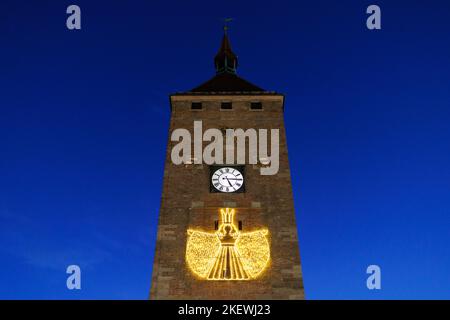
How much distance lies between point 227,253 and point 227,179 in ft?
11.2

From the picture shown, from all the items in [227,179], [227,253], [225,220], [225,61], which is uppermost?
[225,61]

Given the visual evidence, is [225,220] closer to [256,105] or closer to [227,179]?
[227,179]

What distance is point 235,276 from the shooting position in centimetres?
2319

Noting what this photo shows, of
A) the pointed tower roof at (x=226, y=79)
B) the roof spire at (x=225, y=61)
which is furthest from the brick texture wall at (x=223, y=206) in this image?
the roof spire at (x=225, y=61)

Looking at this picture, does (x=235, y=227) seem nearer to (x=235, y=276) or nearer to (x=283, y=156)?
(x=235, y=276)

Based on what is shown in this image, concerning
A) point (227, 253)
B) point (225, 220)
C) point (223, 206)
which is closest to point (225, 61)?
point (223, 206)

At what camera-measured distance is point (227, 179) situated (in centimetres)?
2577

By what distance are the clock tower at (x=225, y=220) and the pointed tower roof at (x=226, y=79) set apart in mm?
1467

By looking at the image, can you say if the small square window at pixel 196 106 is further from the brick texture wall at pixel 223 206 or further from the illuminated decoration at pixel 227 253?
the illuminated decoration at pixel 227 253

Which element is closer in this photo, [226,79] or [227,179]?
[227,179]

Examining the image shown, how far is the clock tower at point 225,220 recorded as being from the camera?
23000 mm

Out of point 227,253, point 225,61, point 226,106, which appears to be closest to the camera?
point 227,253
